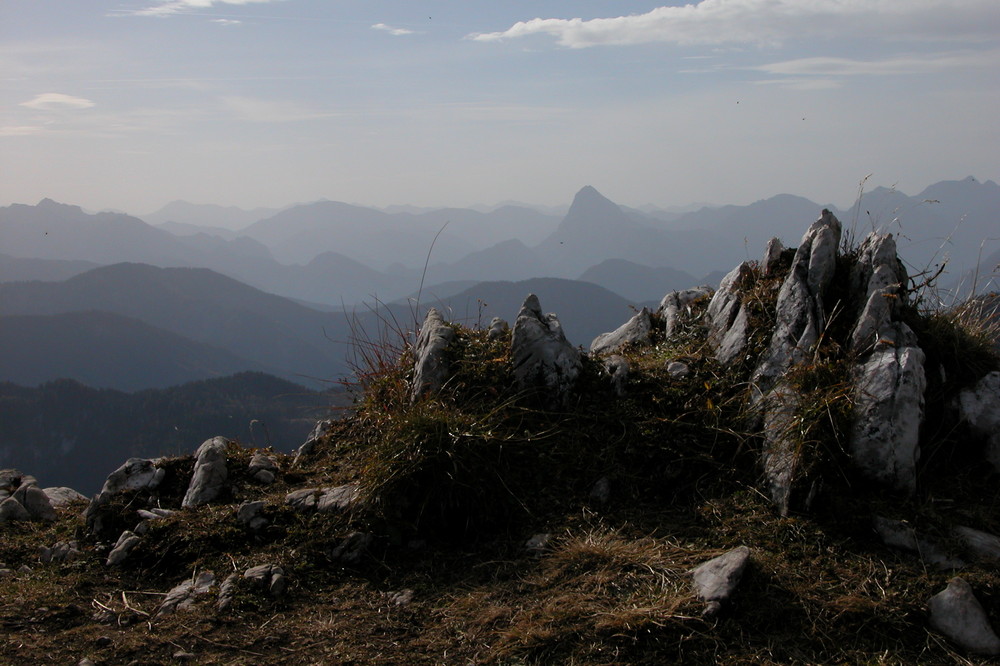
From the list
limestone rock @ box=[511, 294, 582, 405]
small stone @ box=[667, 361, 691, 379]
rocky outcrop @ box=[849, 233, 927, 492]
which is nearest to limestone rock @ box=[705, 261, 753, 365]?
small stone @ box=[667, 361, 691, 379]

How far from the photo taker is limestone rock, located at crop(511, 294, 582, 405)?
7703 mm

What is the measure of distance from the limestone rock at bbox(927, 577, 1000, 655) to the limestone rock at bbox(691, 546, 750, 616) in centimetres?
132

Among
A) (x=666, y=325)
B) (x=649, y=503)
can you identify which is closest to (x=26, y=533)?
(x=649, y=503)

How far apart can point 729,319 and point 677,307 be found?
1505mm

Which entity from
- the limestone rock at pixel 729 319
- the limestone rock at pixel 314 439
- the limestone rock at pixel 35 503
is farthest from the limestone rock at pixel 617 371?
the limestone rock at pixel 35 503

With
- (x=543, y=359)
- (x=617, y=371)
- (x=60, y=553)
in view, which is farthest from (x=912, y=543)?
(x=60, y=553)

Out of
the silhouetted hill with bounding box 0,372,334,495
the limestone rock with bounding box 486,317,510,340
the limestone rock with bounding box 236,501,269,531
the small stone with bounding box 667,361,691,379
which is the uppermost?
the limestone rock with bounding box 486,317,510,340

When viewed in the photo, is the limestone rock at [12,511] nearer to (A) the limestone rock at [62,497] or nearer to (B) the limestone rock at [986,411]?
(A) the limestone rock at [62,497]

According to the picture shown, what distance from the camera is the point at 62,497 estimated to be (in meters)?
8.91

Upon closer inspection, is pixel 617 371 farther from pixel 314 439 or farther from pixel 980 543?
pixel 314 439

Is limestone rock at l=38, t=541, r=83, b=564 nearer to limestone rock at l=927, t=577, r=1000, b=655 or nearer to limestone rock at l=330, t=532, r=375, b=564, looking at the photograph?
limestone rock at l=330, t=532, r=375, b=564

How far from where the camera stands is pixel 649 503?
6.40m

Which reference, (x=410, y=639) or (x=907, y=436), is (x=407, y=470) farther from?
(x=907, y=436)

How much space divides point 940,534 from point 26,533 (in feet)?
29.9
